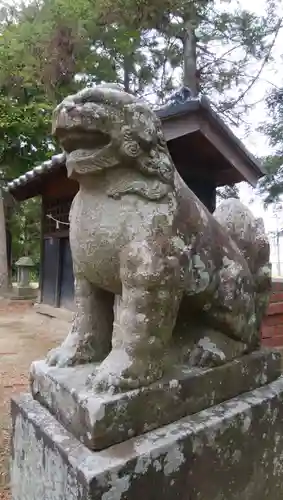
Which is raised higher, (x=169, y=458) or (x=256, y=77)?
(x=256, y=77)

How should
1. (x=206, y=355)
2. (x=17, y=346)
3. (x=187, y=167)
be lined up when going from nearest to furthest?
(x=206, y=355), (x=187, y=167), (x=17, y=346)

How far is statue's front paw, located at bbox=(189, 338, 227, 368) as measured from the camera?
Result: 1.31m

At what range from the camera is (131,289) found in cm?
113

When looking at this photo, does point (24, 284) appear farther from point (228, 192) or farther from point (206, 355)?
point (206, 355)

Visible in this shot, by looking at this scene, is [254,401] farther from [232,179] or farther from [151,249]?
[232,179]

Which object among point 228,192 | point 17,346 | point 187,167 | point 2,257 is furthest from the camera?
point 2,257

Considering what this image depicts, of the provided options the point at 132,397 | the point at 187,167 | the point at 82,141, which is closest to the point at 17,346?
the point at 187,167

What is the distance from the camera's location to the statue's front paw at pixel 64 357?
131cm

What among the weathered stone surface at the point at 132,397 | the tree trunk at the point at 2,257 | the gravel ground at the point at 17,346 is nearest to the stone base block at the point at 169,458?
the weathered stone surface at the point at 132,397

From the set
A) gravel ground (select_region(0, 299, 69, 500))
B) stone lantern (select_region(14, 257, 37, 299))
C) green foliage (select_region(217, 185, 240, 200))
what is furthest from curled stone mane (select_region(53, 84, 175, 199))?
stone lantern (select_region(14, 257, 37, 299))

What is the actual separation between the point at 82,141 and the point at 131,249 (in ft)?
1.09

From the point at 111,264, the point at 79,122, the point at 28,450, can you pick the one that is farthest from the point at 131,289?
the point at 28,450

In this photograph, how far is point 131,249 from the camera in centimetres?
112

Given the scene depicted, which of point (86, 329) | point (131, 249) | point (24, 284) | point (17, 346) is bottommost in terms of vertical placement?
point (17, 346)
